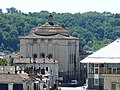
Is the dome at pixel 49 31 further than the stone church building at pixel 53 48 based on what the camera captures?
Yes

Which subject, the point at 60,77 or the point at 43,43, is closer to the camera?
the point at 60,77

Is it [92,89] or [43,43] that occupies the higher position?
[92,89]

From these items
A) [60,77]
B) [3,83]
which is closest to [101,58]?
[3,83]

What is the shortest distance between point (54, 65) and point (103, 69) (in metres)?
84.8

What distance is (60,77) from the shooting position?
111 m

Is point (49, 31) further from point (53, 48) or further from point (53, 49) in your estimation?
point (53, 49)

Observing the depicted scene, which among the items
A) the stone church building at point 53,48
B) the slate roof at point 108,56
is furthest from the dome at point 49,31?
the slate roof at point 108,56

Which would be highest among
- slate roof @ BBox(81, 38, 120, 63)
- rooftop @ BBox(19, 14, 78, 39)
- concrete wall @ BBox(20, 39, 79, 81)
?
slate roof @ BBox(81, 38, 120, 63)

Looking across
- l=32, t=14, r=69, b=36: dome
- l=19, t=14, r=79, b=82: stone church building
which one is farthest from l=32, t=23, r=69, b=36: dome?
l=19, t=14, r=79, b=82: stone church building

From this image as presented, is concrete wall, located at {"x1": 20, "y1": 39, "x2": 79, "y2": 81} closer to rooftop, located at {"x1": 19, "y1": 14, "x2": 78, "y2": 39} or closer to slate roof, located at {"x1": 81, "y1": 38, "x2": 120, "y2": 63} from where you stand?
rooftop, located at {"x1": 19, "y1": 14, "x2": 78, "y2": 39}

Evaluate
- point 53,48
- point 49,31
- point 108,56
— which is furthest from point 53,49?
Result: point 108,56

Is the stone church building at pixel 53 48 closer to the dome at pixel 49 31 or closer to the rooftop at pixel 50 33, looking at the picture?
the rooftop at pixel 50 33

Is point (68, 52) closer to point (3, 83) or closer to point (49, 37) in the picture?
point (49, 37)

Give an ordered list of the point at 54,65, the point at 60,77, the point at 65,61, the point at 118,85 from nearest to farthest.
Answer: the point at 118,85 → the point at 54,65 → the point at 60,77 → the point at 65,61
